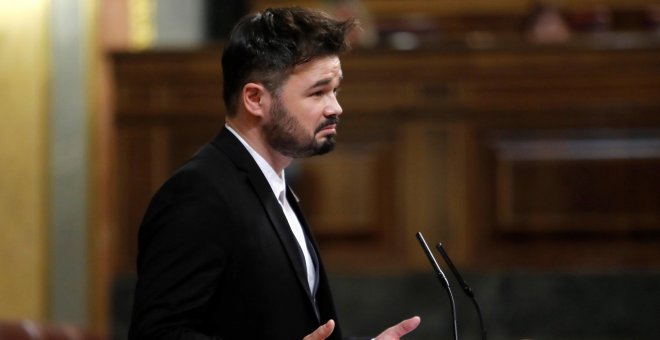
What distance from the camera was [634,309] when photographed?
4137 mm

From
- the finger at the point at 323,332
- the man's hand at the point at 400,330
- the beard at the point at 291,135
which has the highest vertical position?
the beard at the point at 291,135

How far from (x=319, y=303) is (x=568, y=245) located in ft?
7.93

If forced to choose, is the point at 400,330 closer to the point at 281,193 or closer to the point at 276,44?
the point at 281,193

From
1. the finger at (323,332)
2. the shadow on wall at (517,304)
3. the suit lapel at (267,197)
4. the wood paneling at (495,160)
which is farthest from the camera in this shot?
the wood paneling at (495,160)

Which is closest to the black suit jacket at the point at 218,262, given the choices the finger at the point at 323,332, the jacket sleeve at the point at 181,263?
the jacket sleeve at the point at 181,263

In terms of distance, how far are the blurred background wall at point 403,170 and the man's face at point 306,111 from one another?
2.30 m

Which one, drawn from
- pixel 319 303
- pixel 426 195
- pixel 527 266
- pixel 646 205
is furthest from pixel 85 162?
pixel 319 303

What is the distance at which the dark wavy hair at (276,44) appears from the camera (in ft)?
6.15

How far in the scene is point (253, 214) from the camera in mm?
1802

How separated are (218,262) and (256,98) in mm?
290

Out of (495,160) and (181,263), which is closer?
(181,263)

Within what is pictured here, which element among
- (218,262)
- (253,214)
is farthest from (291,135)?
(218,262)

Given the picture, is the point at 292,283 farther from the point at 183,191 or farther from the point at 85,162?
the point at 85,162

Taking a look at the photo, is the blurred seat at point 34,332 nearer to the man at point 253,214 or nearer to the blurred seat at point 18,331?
the blurred seat at point 18,331
